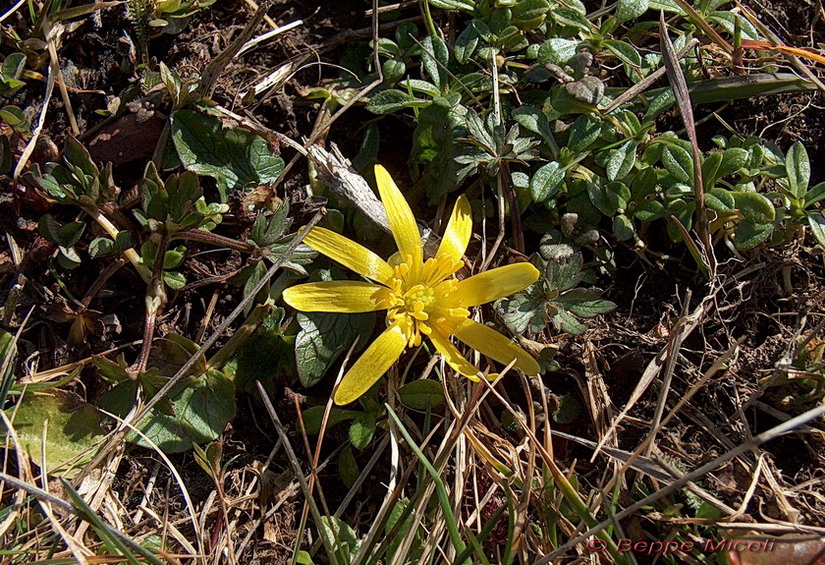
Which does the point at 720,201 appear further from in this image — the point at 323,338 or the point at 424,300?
the point at 323,338

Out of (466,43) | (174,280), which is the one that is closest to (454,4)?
(466,43)

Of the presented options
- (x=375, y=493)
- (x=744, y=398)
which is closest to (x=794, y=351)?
(x=744, y=398)

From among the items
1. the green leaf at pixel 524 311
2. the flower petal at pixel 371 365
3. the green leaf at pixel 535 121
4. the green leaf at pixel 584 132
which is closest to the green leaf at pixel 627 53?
the green leaf at pixel 584 132

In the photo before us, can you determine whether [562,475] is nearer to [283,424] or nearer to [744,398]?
[744,398]

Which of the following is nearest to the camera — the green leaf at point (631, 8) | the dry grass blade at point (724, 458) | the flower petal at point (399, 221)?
the dry grass blade at point (724, 458)

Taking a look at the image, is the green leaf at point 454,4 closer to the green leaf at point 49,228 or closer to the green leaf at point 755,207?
the green leaf at point 755,207
